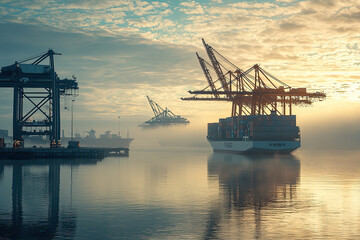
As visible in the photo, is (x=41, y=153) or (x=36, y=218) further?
(x=41, y=153)

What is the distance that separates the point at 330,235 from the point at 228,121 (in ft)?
481

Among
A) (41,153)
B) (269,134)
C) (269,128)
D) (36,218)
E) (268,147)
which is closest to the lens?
(36,218)

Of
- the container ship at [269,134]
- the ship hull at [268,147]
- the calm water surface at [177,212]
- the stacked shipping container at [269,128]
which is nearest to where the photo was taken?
the calm water surface at [177,212]

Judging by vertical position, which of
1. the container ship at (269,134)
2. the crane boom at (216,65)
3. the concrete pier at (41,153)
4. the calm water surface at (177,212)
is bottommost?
the calm water surface at (177,212)

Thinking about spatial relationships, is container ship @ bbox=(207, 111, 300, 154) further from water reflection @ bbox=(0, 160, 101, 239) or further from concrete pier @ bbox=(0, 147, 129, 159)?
water reflection @ bbox=(0, 160, 101, 239)

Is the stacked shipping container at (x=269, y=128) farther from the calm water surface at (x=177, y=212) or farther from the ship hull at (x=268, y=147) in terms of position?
the calm water surface at (x=177, y=212)

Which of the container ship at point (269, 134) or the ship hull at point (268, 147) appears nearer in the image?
the ship hull at point (268, 147)

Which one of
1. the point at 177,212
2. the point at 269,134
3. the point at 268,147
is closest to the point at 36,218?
the point at 177,212

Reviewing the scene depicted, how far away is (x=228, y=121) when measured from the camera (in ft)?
544

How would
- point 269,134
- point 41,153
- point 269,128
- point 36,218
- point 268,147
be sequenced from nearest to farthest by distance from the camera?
point 36,218, point 41,153, point 268,147, point 269,134, point 269,128

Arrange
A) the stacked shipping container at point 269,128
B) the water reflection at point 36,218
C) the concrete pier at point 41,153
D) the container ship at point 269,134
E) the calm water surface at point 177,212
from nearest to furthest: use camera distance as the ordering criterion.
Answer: the water reflection at point 36,218 → the calm water surface at point 177,212 → the concrete pier at point 41,153 → the container ship at point 269,134 → the stacked shipping container at point 269,128

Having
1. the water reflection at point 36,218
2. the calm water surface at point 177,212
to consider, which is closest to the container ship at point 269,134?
the calm water surface at point 177,212

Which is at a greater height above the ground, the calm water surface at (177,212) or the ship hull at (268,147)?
the ship hull at (268,147)

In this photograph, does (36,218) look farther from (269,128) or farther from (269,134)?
(269,128)
